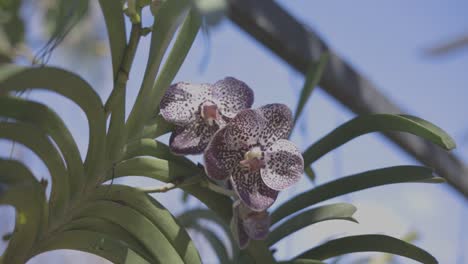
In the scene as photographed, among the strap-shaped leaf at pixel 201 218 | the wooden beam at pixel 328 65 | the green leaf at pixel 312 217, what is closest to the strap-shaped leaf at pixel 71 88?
the green leaf at pixel 312 217

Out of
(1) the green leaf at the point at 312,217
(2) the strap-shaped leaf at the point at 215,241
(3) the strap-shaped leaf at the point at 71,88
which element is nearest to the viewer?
(3) the strap-shaped leaf at the point at 71,88

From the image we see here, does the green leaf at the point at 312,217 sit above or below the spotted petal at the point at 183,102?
below

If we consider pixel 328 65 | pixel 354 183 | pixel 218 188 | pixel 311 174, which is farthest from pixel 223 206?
pixel 328 65

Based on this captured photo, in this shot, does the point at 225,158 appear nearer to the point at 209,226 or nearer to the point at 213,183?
Answer: the point at 213,183

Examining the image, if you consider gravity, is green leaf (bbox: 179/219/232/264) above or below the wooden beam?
below

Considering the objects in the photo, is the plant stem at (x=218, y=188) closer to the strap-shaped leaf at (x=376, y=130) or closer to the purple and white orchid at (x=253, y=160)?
the purple and white orchid at (x=253, y=160)

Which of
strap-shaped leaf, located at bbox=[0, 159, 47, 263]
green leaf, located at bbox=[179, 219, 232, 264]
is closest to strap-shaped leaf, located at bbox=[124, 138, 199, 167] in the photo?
strap-shaped leaf, located at bbox=[0, 159, 47, 263]

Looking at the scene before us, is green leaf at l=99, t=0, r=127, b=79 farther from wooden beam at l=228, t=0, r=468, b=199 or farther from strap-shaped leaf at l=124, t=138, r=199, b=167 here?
wooden beam at l=228, t=0, r=468, b=199
